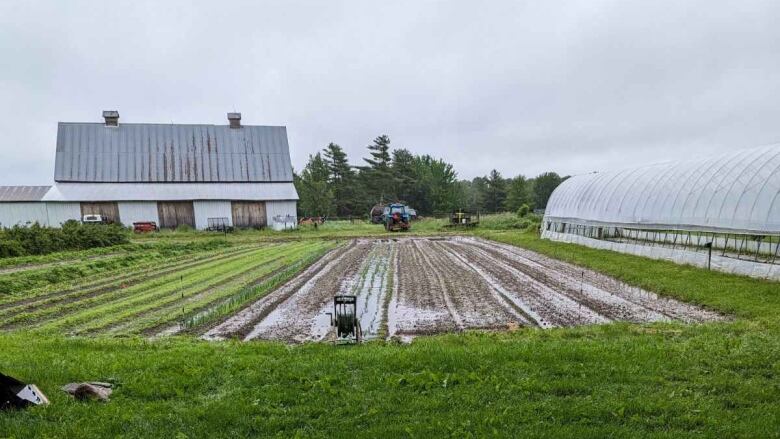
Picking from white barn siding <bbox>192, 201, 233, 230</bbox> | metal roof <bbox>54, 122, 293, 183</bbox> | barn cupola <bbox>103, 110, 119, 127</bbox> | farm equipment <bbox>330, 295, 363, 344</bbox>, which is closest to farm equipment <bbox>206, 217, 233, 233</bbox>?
white barn siding <bbox>192, 201, 233, 230</bbox>

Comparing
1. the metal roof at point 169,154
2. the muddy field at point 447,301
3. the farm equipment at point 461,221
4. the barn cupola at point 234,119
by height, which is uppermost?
the barn cupola at point 234,119

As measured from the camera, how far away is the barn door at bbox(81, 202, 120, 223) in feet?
123

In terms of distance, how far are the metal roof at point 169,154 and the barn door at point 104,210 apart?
116 inches

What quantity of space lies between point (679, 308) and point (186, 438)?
10500 millimetres

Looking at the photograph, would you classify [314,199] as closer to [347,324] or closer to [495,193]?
[495,193]

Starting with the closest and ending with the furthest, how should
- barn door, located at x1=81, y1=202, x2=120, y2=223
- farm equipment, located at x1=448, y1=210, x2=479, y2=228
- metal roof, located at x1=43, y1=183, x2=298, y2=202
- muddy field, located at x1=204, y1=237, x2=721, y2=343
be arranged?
1. muddy field, located at x1=204, y1=237, x2=721, y2=343
2. barn door, located at x1=81, y1=202, x2=120, y2=223
3. metal roof, located at x1=43, y1=183, x2=298, y2=202
4. farm equipment, located at x1=448, y1=210, x2=479, y2=228

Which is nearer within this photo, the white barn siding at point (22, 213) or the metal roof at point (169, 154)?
the white barn siding at point (22, 213)

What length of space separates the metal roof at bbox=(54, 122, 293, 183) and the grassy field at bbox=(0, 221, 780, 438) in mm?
35976

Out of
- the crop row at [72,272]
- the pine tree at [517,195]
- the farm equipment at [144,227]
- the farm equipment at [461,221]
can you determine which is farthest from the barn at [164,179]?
the pine tree at [517,195]

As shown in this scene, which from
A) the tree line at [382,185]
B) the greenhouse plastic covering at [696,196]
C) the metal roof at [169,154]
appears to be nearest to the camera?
the greenhouse plastic covering at [696,196]

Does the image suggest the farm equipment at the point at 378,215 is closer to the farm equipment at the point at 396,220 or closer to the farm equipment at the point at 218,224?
the farm equipment at the point at 396,220

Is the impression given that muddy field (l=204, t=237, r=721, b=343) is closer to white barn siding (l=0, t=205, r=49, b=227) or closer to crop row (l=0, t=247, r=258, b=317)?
crop row (l=0, t=247, r=258, b=317)

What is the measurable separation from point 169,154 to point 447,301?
1537 inches

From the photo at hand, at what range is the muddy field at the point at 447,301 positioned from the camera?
359 inches
